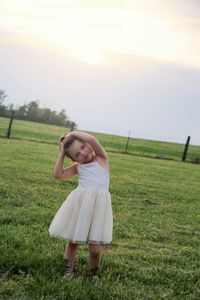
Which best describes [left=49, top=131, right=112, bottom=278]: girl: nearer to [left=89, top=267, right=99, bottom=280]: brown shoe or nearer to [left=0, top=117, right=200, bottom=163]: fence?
[left=89, top=267, right=99, bottom=280]: brown shoe

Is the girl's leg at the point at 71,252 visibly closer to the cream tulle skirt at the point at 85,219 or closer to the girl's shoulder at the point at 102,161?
the cream tulle skirt at the point at 85,219

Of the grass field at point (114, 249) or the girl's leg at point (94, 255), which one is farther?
the girl's leg at point (94, 255)

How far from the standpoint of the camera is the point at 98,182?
4980 millimetres

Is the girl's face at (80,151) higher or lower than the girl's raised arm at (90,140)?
lower

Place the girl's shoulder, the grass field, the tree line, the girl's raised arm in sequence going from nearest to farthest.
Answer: the grass field
the girl's raised arm
the girl's shoulder
the tree line

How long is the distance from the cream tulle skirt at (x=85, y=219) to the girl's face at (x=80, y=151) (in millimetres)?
293

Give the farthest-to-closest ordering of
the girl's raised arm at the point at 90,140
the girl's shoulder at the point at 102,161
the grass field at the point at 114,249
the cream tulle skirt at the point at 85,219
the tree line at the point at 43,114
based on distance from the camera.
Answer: the tree line at the point at 43,114 → the girl's shoulder at the point at 102,161 → the girl's raised arm at the point at 90,140 → the cream tulle skirt at the point at 85,219 → the grass field at the point at 114,249

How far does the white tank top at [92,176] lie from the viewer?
4969mm

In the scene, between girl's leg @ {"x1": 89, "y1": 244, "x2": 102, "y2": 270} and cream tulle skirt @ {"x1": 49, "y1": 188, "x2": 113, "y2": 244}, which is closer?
cream tulle skirt @ {"x1": 49, "y1": 188, "x2": 113, "y2": 244}

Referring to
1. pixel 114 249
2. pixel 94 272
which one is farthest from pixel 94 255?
pixel 114 249

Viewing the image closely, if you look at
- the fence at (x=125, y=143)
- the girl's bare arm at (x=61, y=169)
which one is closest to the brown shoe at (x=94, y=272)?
the girl's bare arm at (x=61, y=169)

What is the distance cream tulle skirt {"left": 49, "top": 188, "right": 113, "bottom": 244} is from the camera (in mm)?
4832

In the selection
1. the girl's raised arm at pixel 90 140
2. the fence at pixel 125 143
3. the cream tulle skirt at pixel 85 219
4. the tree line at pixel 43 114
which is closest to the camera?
the cream tulle skirt at pixel 85 219

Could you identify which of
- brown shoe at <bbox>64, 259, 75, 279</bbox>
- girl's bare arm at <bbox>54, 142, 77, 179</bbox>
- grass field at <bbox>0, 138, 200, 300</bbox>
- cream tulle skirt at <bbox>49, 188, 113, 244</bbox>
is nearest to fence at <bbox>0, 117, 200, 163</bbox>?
grass field at <bbox>0, 138, 200, 300</bbox>
